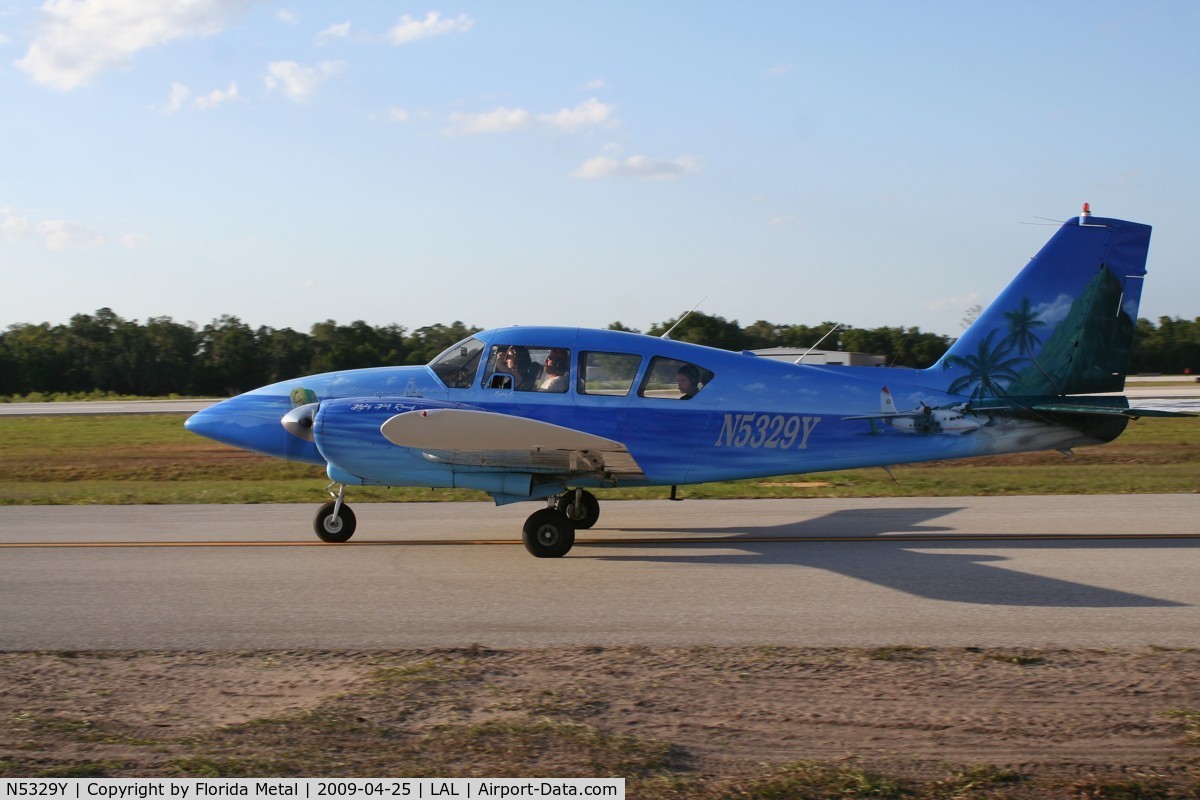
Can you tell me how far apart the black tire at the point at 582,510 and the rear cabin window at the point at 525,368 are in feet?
5.38

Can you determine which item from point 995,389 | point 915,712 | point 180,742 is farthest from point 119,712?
point 995,389

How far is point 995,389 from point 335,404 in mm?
6451

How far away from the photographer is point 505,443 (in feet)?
29.5

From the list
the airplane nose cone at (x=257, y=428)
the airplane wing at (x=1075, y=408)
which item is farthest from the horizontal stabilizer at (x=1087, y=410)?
the airplane nose cone at (x=257, y=428)

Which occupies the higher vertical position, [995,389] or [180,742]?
[995,389]

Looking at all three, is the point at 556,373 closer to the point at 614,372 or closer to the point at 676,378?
the point at 614,372

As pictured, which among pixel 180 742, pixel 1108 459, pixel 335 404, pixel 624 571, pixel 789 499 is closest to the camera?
A: pixel 180 742

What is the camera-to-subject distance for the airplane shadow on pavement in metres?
7.66

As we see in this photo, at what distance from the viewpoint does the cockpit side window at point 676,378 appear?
991 centimetres

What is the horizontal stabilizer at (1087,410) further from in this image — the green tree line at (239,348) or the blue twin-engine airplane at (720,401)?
the green tree line at (239,348)

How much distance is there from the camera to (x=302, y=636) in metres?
6.56

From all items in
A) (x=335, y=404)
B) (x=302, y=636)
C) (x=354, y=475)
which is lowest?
(x=302, y=636)

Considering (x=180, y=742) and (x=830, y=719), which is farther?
(x=830, y=719)

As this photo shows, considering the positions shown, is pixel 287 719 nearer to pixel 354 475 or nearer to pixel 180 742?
pixel 180 742
